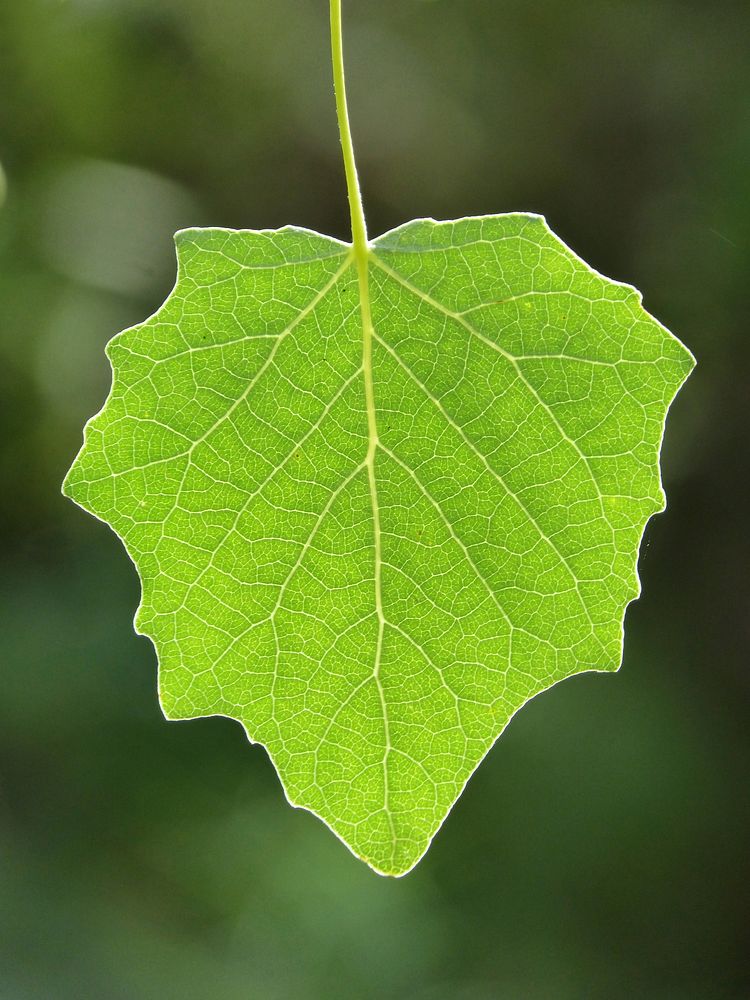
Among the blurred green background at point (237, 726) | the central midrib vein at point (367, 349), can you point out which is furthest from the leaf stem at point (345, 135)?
the blurred green background at point (237, 726)

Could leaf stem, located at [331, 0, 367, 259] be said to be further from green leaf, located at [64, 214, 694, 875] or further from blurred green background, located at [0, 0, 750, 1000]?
blurred green background, located at [0, 0, 750, 1000]

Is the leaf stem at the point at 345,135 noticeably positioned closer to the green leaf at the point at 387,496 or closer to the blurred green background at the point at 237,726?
the green leaf at the point at 387,496

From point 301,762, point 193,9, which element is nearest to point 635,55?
point 193,9

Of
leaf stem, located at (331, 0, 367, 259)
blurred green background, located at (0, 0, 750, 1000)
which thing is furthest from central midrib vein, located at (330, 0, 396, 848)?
blurred green background, located at (0, 0, 750, 1000)

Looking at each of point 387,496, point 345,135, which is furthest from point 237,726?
point 345,135

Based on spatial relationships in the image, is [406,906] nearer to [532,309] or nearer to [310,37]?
[532,309]

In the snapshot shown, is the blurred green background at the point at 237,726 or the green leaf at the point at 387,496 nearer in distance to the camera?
the green leaf at the point at 387,496
